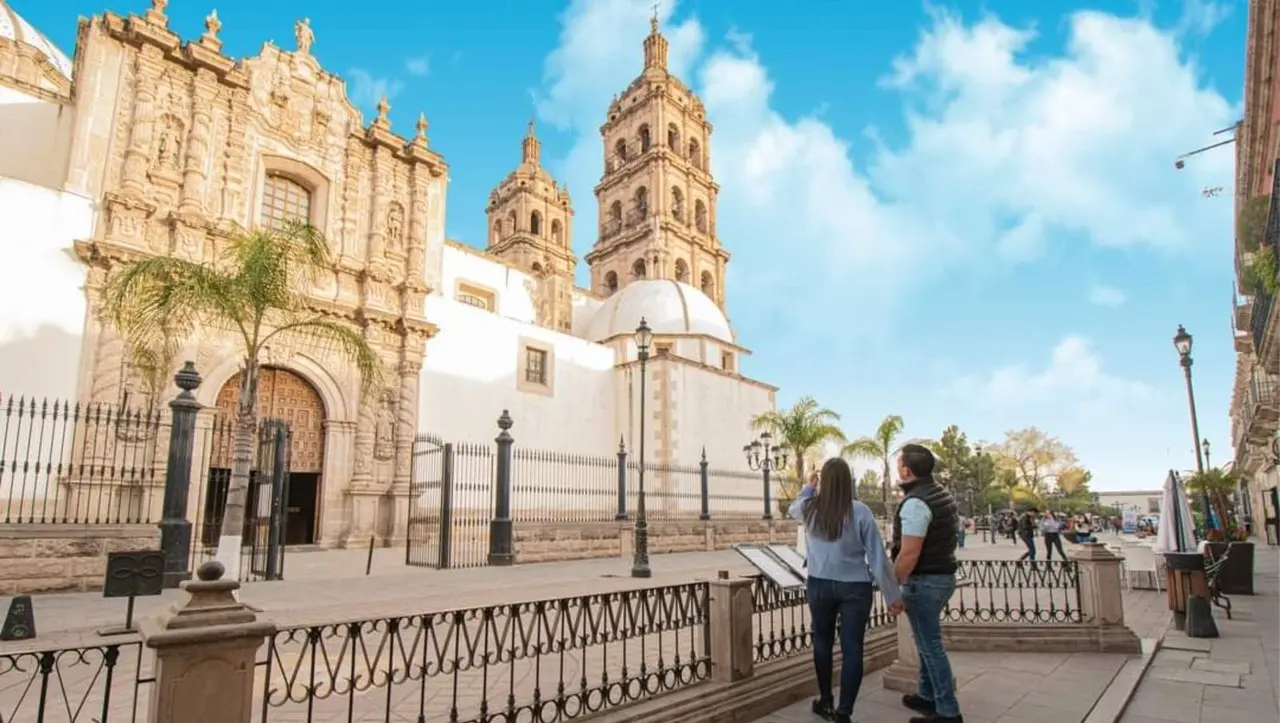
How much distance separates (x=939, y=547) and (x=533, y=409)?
2134cm

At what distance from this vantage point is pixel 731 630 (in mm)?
4738

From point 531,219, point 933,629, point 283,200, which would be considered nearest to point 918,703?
point 933,629

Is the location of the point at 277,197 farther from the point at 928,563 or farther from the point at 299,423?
the point at 928,563

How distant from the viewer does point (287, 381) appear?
732 inches

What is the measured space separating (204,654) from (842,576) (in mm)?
3474

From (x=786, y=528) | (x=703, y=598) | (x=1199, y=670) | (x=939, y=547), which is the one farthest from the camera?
(x=786, y=528)

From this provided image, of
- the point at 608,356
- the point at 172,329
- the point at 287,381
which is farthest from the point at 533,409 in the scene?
the point at 172,329

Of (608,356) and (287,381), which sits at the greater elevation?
(608,356)

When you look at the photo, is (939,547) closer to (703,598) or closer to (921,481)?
(921,481)

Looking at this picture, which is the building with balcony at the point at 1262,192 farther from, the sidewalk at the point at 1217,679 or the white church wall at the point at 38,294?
the white church wall at the point at 38,294

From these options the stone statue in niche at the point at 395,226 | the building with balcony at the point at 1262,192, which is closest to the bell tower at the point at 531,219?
the stone statue in niche at the point at 395,226

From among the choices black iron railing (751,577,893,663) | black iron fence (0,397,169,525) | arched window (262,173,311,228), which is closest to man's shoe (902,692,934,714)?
black iron railing (751,577,893,663)

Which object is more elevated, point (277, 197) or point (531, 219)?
point (531, 219)

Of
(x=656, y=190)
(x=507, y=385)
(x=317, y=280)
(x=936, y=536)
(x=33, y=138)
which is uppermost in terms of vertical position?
(x=656, y=190)
